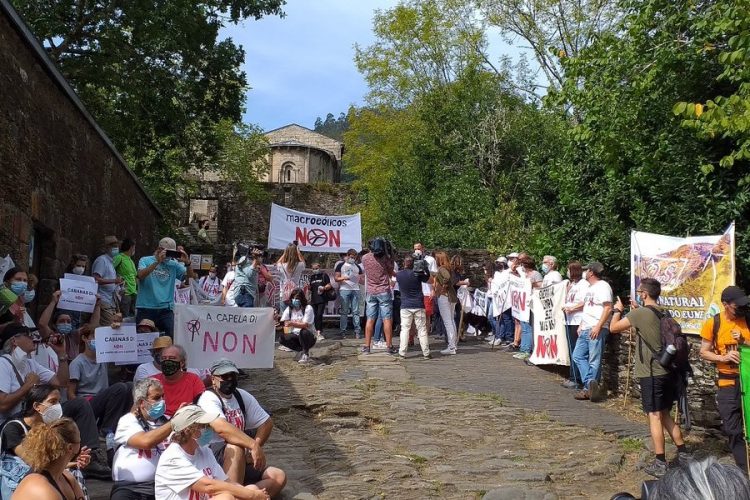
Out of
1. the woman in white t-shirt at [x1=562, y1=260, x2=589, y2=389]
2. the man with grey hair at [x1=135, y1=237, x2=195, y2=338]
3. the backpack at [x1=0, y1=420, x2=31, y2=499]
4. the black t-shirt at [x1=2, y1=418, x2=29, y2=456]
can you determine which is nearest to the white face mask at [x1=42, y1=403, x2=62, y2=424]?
the black t-shirt at [x1=2, y1=418, x2=29, y2=456]

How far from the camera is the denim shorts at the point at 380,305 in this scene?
44.0 feet

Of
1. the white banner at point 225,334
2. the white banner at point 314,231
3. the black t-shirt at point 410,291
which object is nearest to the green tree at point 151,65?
the white banner at point 314,231

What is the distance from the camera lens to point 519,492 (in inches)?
278

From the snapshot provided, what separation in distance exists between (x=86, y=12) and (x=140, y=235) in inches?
219

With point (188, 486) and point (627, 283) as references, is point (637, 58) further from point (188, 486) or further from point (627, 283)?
Answer: point (188, 486)

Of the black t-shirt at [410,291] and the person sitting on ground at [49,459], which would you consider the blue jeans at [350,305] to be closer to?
the black t-shirt at [410,291]

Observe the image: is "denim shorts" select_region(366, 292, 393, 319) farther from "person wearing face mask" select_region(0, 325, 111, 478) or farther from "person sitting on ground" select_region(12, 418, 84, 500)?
"person sitting on ground" select_region(12, 418, 84, 500)

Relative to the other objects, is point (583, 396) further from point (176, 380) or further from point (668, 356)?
point (176, 380)

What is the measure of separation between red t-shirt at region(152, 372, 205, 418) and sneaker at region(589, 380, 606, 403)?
18.2ft

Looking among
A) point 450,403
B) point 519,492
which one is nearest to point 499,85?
point 450,403

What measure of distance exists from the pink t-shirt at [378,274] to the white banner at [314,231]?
7102mm

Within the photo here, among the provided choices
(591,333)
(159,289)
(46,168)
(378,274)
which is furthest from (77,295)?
(591,333)

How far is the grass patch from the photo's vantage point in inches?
339

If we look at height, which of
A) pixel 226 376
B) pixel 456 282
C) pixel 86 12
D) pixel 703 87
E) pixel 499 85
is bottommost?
pixel 226 376
